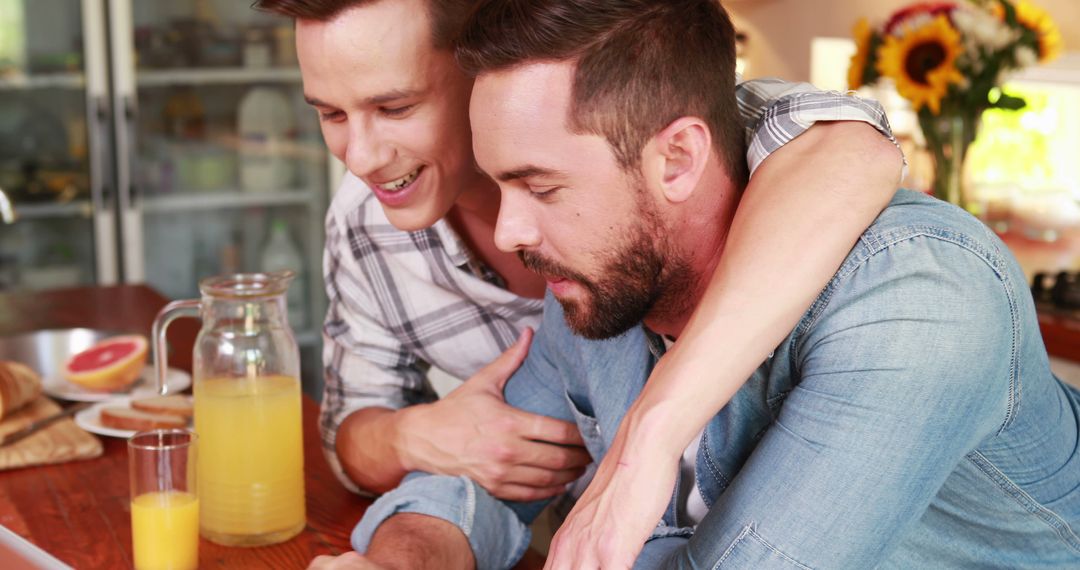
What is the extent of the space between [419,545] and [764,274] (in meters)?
0.46

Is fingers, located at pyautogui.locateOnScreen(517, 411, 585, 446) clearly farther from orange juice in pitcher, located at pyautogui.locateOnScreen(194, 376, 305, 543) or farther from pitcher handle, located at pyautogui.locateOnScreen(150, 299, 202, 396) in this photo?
pitcher handle, located at pyautogui.locateOnScreen(150, 299, 202, 396)

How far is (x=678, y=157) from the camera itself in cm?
105

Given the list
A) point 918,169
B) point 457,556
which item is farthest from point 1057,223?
point 457,556

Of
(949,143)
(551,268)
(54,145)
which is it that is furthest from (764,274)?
(54,145)

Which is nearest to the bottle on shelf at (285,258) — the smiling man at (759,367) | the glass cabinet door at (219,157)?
the glass cabinet door at (219,157)

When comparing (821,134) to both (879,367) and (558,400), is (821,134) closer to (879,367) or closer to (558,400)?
(879,367)

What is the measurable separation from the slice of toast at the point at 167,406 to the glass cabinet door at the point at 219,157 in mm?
2009

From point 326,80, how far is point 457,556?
19.8 inches

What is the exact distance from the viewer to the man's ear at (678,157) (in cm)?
104

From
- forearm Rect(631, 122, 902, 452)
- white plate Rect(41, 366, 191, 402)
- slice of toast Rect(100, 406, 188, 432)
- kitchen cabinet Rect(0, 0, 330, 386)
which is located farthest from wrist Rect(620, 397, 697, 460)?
kitchen cabinet Rect(0, 0, 330, 386)

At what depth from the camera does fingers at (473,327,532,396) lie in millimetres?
1353

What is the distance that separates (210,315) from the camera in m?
1.25

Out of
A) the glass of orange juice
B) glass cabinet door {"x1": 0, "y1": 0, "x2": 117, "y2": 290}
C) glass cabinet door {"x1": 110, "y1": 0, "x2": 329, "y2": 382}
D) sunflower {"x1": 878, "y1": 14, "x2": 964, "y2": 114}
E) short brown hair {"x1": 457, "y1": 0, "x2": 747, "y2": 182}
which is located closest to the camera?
short brown hair {"x1": 457, "y1": 0, "x2": 747, "y2": 182}

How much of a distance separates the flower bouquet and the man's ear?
1.39 meters
